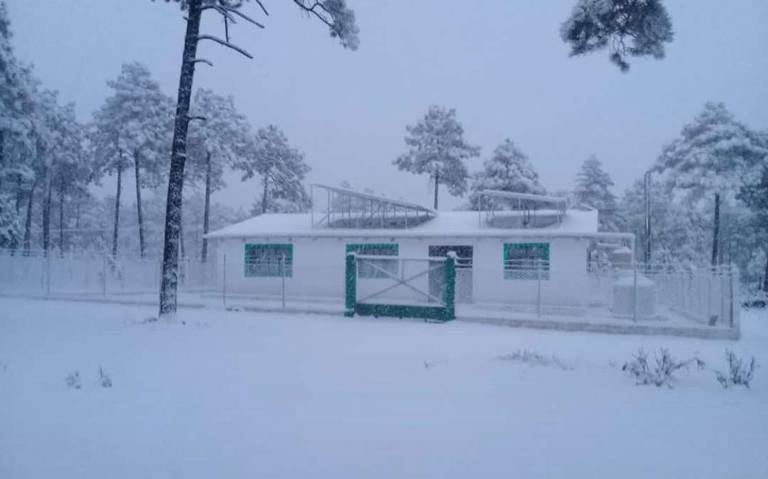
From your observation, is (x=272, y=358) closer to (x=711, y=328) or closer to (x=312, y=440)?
(x=312, y=440)

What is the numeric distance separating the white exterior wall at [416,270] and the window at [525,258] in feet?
0.53

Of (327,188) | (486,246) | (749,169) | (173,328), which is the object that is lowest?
(173,328)

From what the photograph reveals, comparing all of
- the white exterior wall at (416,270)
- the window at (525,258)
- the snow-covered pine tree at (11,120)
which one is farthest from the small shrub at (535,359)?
the snow-covered pine tree at (11,120)

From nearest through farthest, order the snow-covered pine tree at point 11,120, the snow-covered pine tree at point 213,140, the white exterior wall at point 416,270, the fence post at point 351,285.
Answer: the fence post at point 351,285 → the white exterior wall at point 416,270 → the snow-covered pine tree at point 11,120 → the snow-covered pine tree at point 213,140

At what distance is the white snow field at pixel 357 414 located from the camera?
404cm

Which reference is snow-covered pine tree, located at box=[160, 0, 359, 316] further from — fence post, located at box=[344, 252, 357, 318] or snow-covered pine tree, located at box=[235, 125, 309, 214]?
snow-covered pine tree, located at box=[235, 125, 309, 214]

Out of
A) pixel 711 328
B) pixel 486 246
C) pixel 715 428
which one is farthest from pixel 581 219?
pixel 715 428

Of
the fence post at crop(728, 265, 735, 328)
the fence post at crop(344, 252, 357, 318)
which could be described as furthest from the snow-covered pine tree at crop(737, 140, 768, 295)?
the fence post at crop(344, 252, 357, 318)

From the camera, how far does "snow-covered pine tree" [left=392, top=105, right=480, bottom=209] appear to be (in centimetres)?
3716

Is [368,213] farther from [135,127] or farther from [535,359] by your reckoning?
[135,127]

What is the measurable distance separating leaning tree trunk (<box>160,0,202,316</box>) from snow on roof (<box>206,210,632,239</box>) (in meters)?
8.19

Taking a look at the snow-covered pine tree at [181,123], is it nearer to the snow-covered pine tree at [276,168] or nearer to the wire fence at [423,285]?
the wire fence at [423,285]

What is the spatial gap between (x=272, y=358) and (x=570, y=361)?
14.4 ft

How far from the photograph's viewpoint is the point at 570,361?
840 cm
